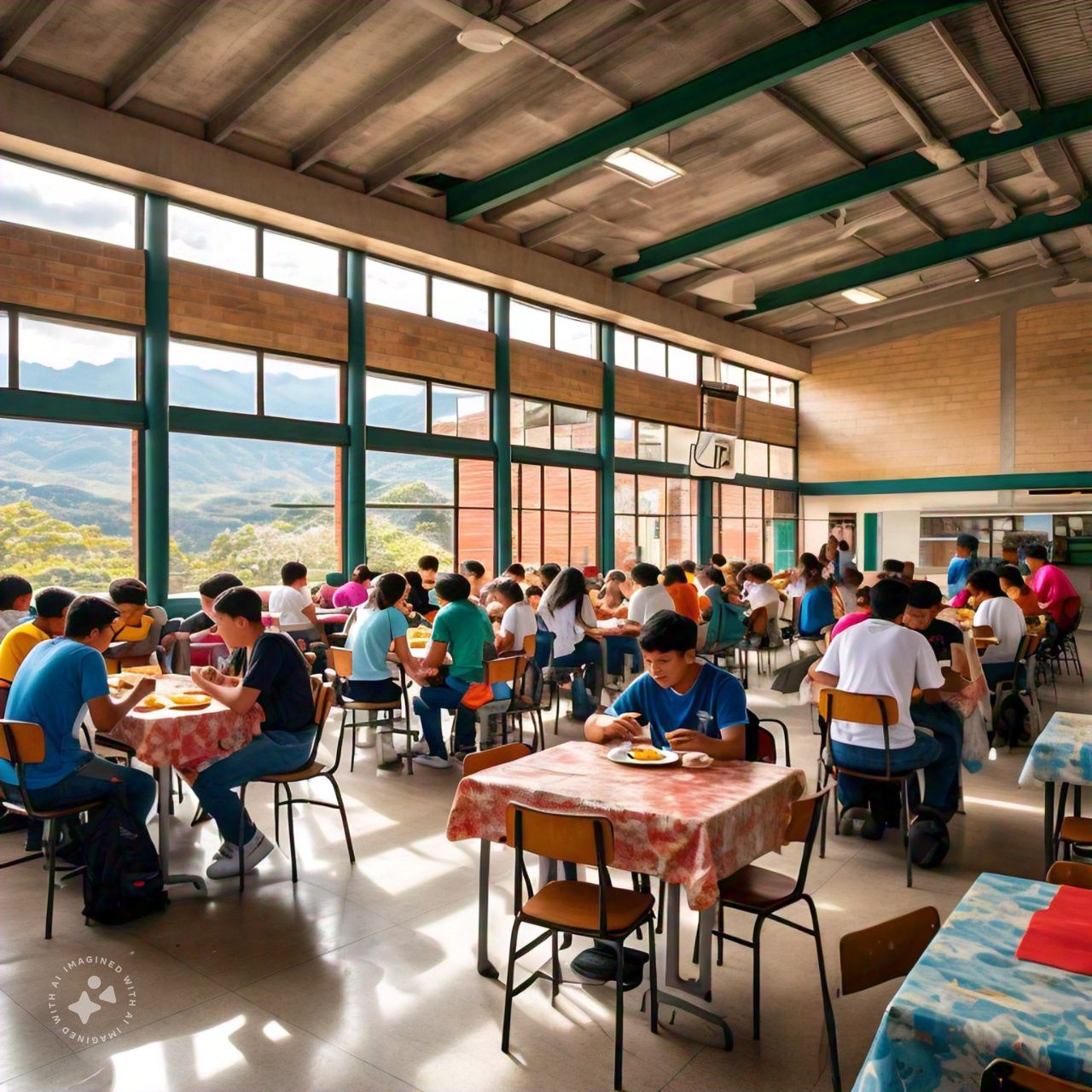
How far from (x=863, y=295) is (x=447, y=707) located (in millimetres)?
12448

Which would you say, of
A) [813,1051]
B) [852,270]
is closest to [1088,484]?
[852,270]

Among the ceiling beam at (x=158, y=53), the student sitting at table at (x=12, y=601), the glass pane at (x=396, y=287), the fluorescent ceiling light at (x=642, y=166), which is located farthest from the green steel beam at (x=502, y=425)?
the student sitting at table at (x=12, y=601)

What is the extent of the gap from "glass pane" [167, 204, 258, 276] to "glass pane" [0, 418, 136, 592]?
2003 mm

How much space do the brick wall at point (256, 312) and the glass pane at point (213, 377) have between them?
170mm

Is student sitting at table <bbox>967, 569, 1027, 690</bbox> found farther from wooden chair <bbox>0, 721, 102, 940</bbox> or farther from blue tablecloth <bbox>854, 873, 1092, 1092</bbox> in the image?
wooden chair <bbox>0, 721, 102, 940</bbox>

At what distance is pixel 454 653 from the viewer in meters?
5.66

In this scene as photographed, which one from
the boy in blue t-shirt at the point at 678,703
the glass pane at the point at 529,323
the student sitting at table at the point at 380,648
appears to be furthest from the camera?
the glass pane at the point at 529,323

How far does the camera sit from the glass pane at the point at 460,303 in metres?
11.6

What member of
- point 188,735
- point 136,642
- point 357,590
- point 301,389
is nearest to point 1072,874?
point 188,735

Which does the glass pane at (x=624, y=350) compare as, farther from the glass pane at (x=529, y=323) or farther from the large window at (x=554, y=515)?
the large window at (x=554, y=515)

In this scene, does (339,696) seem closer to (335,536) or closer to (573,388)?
(335,536)

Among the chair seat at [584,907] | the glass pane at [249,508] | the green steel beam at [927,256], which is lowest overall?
the chair seat at [584,907]

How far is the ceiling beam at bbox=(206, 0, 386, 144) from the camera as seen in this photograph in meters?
6.98

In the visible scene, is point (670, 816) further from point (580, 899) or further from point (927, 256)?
point (927, 256)
